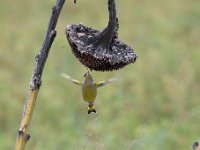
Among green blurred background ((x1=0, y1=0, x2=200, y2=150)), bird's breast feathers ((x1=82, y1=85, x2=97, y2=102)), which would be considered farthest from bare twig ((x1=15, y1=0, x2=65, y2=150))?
green blurred background ((x1=0, y1=0, x2=200, y2=150))

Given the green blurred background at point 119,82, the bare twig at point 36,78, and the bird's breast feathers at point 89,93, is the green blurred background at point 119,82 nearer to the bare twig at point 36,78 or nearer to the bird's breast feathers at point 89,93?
the bird's breast feathers at point 89,93

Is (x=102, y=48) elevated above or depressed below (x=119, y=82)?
below

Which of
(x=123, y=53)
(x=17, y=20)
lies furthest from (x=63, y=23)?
(x=123, y=53)

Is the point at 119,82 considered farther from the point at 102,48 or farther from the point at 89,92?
the point at 102,48

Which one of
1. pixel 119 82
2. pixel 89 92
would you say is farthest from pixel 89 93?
pixel 119 82

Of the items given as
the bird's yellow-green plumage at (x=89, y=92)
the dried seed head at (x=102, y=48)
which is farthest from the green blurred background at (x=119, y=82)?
the dried seed head at (x=102, y=48)

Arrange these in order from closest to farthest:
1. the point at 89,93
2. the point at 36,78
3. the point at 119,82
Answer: the point at 36,78, the point at 89,93, the point at 119,82

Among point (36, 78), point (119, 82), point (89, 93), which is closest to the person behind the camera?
point (36, 78)

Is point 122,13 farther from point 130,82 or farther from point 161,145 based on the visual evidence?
point 161,145
